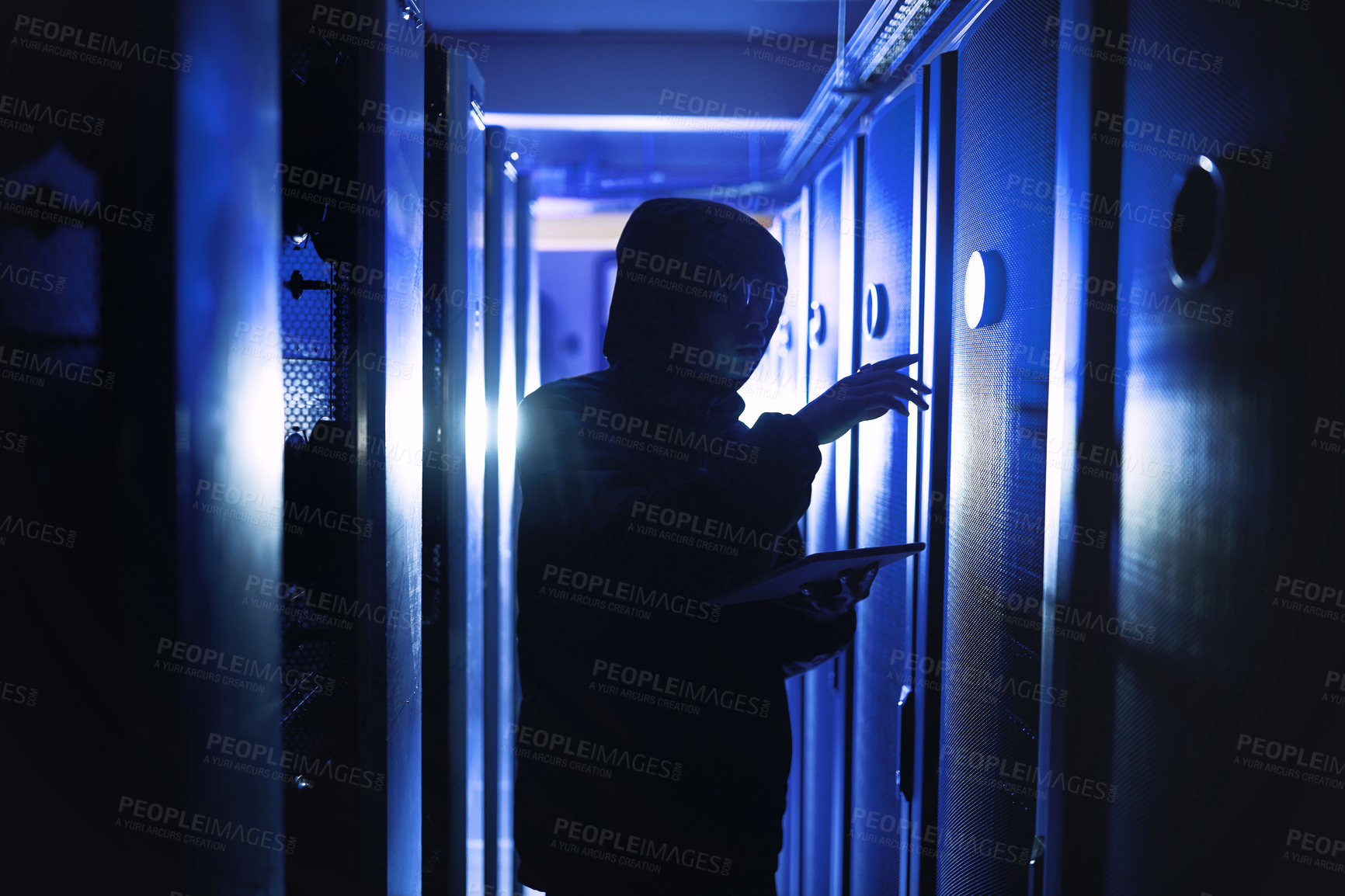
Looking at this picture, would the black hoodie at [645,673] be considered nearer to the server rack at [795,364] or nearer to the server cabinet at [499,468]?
the server cabinet at [499,468]

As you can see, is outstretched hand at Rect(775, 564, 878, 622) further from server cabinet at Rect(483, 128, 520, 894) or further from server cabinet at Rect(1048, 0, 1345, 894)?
server cabinet at Rect(483, 128, 520, 894)

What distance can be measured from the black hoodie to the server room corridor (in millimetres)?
11

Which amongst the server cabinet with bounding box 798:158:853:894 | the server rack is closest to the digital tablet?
the server cabinet with bounding box 798:158:853:894

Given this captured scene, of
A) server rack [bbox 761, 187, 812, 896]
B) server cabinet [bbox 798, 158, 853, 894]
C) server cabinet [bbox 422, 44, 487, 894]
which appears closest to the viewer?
server cabinet [bbox 422, 44, 487, 894]

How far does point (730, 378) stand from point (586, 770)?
96 cm

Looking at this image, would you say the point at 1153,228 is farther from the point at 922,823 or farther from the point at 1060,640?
the point at 922,823

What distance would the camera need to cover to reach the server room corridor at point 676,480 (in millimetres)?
769

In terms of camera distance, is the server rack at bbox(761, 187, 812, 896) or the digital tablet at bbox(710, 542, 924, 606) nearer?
the digital tablet at bbox(710, 542, 924, 606)

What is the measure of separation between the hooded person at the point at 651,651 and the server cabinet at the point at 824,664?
32.0 inches

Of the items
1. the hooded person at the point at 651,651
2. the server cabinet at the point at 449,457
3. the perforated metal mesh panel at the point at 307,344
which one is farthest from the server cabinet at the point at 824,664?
the perforated metal mesh panel at the point at 307,344

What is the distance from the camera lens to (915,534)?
1734 mm

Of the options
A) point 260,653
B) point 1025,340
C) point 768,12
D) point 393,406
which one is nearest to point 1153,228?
point 1025,340

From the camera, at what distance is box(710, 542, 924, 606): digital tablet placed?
126 cm

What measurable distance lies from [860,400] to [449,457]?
0.96m
